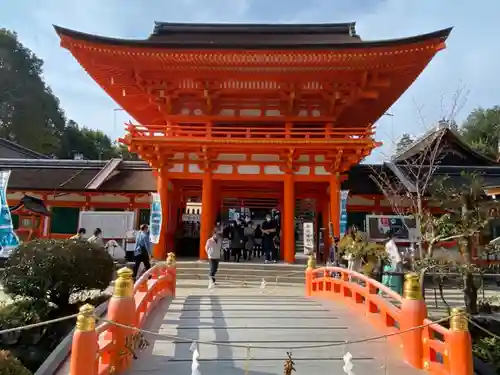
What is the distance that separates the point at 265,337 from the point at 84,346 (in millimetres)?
3029

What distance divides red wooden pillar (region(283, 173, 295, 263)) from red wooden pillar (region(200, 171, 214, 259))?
277 centimetres

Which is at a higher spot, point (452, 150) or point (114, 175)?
point (452, 150)

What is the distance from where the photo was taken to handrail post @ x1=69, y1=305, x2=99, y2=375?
13.0 feet

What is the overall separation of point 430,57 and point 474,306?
8.76 metres

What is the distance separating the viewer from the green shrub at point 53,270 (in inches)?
320

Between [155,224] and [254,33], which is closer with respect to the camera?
[155,224]

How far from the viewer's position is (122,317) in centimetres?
512

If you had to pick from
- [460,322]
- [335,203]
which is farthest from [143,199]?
[460,322]

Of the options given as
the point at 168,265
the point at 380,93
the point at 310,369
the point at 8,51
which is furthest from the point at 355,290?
the point at 8,51

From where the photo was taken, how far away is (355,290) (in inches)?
322

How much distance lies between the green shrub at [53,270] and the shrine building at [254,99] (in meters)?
6.27

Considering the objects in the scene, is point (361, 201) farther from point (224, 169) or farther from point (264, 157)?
point (224, 169)

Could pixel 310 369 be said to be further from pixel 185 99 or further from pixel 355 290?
pixel 185 99

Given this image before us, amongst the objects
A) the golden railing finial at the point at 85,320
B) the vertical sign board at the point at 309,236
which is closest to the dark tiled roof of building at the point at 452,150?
the vertical sign board at the point at 309,236
